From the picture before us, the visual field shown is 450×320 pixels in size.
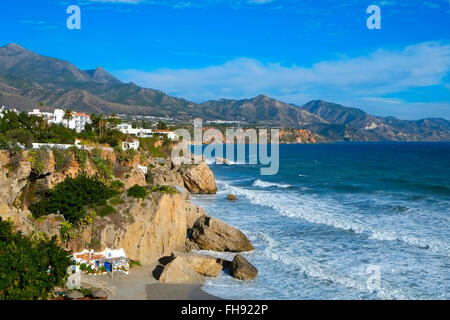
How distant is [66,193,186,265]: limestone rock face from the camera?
17203 mm

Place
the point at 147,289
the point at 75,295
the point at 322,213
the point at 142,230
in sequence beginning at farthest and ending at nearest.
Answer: the point at 322,213, the point at 142,230, the point at 147,289, the point at 75,295

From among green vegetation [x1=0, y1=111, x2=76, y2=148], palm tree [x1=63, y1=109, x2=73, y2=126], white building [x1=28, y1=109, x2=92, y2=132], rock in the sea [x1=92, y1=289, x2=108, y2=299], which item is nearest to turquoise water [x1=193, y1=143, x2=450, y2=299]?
rock in the sea [x1=92, y1=289, x2=108, y2=299]

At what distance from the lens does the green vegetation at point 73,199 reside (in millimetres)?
17938

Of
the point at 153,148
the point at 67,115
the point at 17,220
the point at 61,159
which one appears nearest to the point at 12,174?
the point at 61,159

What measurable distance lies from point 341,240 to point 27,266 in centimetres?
1716

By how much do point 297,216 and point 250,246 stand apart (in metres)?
9.31

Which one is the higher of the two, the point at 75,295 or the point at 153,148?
the point at 153,148

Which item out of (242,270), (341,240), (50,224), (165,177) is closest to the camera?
(242,270)

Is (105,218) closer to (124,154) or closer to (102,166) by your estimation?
(102,166)

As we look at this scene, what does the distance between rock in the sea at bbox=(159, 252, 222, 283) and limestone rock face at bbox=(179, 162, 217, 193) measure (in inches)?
973

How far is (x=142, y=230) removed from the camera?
1817cm
